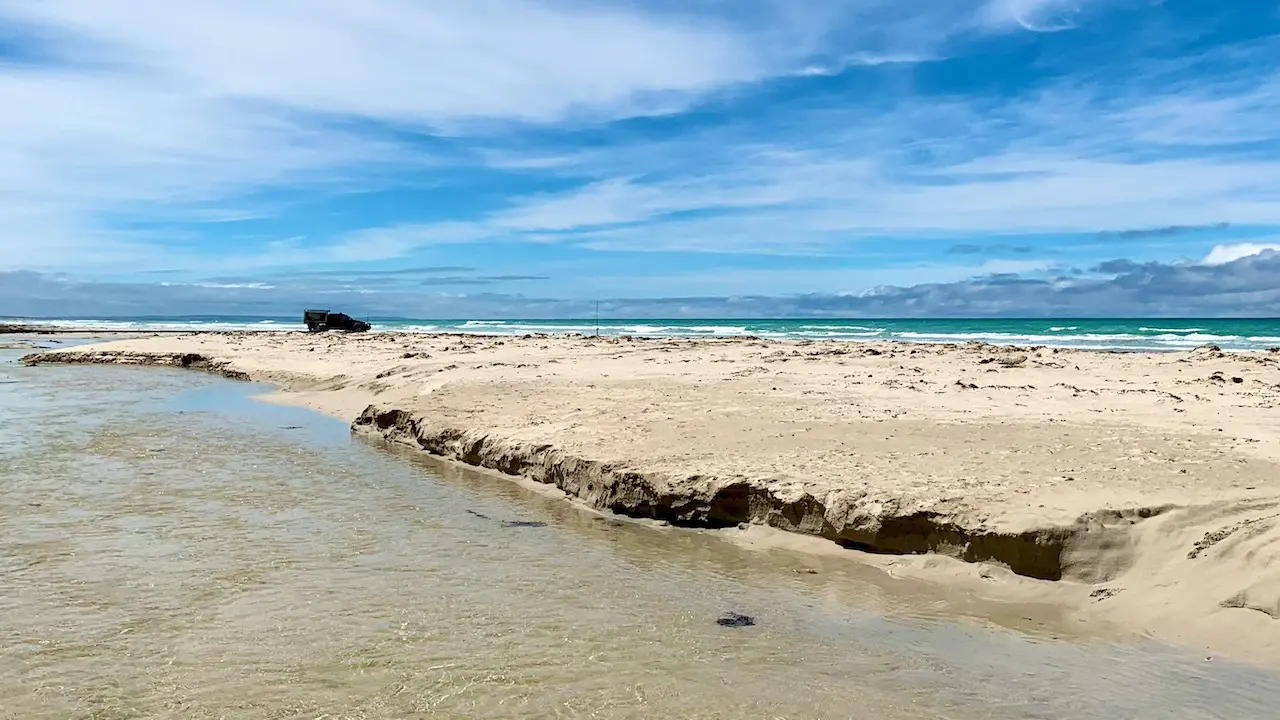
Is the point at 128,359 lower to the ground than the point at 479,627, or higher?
higher

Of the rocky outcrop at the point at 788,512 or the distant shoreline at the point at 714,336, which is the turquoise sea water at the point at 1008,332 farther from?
the rocky outcrop at the point at 788,512

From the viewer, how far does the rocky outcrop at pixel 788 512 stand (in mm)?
6211

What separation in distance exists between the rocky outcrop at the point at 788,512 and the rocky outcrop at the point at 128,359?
21.8 meters

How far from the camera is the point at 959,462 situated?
315 inches

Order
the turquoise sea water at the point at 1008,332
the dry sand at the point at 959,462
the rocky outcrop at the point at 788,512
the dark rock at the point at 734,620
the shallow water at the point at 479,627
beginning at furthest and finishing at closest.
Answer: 1. the turquoise sea water at the point at 1008,332
2. the rocky outcrop at the point at 788,512
3. the dry sand at the point at 959,462
4. the dark rock at the point at 734,620
5. the shallow water at the point at 479,627

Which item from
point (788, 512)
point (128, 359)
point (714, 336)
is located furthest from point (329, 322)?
point (788, 512)

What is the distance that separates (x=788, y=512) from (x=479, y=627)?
10.3 feet

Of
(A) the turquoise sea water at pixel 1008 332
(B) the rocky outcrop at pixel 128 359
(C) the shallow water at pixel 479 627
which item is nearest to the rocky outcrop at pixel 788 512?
(C) the shallow water at pixel 479 627

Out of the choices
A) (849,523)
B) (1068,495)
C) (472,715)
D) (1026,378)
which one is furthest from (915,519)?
(1026,378)

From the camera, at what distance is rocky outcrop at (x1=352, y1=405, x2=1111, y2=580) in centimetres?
621

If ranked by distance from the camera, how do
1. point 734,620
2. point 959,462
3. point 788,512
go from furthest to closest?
1. point 959,462
2. point 788,512
3. point 734,620

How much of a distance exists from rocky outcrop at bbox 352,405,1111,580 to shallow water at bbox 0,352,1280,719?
1.00 ft

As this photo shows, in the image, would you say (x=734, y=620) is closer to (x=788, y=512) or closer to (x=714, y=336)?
(x=788, y=512)

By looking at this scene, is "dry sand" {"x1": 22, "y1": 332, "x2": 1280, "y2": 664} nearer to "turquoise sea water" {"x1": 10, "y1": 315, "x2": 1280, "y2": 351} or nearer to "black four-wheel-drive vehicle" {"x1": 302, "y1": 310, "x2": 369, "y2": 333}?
"turquoise sea water" {"x1": 10, "y1": 315, "x2": 1280, "y2": 351}
